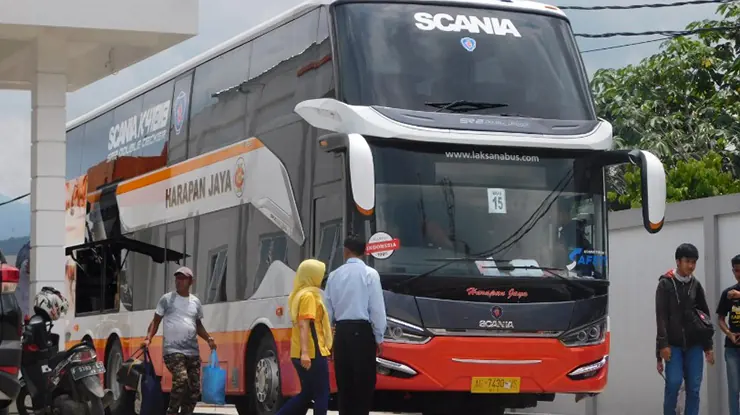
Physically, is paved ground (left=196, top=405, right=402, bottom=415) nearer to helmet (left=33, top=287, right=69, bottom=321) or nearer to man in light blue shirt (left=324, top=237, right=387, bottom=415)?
helmet (left=33, top=287, right=69, bottom=321)

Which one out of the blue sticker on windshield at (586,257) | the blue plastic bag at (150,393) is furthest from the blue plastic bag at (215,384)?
the blue sticker on windshield at (586,257)

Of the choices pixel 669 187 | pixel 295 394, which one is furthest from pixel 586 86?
pixel 669 187

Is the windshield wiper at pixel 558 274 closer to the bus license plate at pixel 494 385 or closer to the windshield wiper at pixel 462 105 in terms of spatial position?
the bus license plate at pixel 494 385

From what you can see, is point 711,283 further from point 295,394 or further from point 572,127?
point 295,394

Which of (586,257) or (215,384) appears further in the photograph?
(215,384)

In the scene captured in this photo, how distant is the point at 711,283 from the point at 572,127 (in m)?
2.99

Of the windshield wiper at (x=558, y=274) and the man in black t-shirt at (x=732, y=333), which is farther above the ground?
the windshield wiper at (x=558, y=274)

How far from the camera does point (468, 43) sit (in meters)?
14.6

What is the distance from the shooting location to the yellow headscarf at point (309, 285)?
13336mm

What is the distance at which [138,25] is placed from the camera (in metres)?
16.0

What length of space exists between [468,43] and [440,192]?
162 centimetres

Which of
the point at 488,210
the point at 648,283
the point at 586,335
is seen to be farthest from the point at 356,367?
the point at 648,283

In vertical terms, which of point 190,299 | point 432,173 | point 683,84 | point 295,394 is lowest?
point 295,394

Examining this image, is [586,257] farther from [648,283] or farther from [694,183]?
[694,183]
